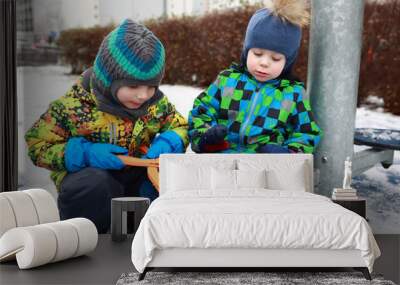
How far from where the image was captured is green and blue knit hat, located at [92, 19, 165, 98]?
21.0 ft

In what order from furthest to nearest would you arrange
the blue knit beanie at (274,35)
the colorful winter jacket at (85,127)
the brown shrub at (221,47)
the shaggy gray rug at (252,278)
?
the brown shrub at (221,47) → the colorful winter jacket at (85,127) → the blue knit beanie at (274,35) → the shaggy gray rug at (252,278)

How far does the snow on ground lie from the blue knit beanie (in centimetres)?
73

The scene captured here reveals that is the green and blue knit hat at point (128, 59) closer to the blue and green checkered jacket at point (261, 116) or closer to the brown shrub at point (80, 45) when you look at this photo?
the brown shrub at point (80, 45)

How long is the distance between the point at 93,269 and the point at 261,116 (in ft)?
7.06

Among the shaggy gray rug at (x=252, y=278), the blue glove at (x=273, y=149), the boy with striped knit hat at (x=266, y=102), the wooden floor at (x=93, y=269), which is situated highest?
the boy with striped knit hat at (x=266, y=102)

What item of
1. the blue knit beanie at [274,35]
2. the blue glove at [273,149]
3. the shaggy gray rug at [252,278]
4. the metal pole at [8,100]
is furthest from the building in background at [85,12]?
the shaggy gray rug at [252,278]

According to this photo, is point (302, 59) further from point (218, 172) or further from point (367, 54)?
point (218, 172)

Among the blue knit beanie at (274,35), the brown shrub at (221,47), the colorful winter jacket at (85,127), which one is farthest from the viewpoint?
the brown shrub at (221,47)

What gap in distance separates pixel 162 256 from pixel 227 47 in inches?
102

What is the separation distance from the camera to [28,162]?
22.0 ft

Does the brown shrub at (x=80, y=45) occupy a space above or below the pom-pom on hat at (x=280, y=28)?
below

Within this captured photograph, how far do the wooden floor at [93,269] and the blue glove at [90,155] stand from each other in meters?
0.79

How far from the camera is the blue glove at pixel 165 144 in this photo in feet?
21.5

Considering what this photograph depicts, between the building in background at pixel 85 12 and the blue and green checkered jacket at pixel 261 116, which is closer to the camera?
the blue and green checkered jacket at pixel 261 116
